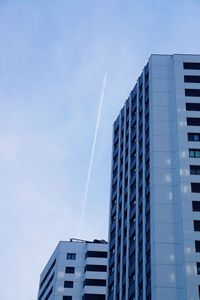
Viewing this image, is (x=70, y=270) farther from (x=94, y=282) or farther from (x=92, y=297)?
(x=92, y=297)

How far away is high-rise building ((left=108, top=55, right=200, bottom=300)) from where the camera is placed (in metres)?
58.8

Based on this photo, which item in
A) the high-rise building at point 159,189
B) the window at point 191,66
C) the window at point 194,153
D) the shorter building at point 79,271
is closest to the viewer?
the high-rise building at point 159,189

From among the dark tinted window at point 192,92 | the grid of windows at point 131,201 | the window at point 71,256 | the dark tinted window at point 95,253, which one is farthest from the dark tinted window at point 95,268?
the dark tinted window at point 192,92

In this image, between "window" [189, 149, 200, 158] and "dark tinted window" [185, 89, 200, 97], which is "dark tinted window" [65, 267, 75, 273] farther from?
"dark tinted window" [185, 89, 200, 97]

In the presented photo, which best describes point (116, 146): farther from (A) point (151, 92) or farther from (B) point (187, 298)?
(B) point (187, 298)

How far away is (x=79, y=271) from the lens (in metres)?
110

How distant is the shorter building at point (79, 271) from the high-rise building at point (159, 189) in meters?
30.0

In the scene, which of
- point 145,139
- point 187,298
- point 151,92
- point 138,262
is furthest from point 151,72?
point 187,298

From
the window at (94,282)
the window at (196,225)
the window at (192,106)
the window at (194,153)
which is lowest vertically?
the window at (196,225)

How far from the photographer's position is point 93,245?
11119 cm

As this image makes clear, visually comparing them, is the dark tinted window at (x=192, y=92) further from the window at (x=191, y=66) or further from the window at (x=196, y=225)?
the window at (x=196, y=225)

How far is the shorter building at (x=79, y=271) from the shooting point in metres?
106

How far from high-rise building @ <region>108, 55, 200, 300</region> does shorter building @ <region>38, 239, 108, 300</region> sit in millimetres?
30020

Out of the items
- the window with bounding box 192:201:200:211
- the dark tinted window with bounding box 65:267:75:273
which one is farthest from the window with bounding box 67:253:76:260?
the window with bounding box 192:201:200:211
